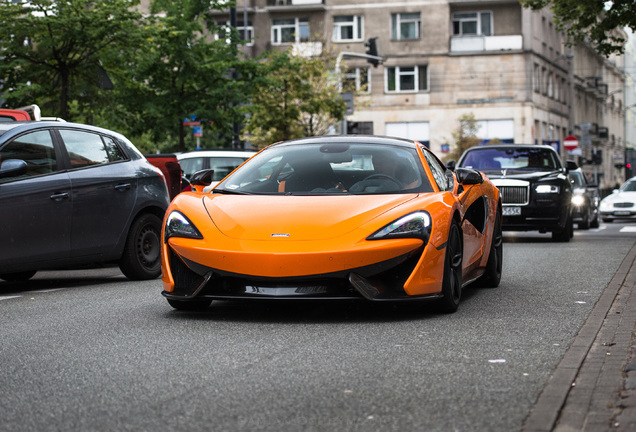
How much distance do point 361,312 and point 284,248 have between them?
3.32 ft

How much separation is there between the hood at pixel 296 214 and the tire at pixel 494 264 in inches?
86.7

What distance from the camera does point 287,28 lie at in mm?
60844

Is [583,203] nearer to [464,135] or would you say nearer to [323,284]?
[323,284]

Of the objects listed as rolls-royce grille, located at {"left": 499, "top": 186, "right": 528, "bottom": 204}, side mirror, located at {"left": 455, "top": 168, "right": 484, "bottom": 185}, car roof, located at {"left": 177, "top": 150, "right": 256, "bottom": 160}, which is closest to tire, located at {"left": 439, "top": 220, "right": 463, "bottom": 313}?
side mirror, located at {"left": 455, "top": 168, "right": 484, "bottom": 185}

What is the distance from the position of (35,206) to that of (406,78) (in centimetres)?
5193

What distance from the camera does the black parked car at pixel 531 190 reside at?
58.9 ft

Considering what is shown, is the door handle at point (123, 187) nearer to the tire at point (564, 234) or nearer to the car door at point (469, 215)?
the car door at point (469, 215)

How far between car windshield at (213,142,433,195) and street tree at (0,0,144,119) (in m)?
13.4

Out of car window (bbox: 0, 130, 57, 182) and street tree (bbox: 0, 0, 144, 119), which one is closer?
car window (bbox: 0, 130, 57, 182)

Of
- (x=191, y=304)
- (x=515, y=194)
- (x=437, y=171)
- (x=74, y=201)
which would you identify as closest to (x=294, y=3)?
(x=515, y=194)

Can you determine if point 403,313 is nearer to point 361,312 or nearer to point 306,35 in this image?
point 361,312

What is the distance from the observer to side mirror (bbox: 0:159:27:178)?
9.22 metres

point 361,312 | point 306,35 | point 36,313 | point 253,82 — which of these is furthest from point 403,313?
point 306,35

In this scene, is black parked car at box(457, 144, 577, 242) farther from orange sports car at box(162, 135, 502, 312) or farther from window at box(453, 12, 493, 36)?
window at box(453, 12, 493, 36)
